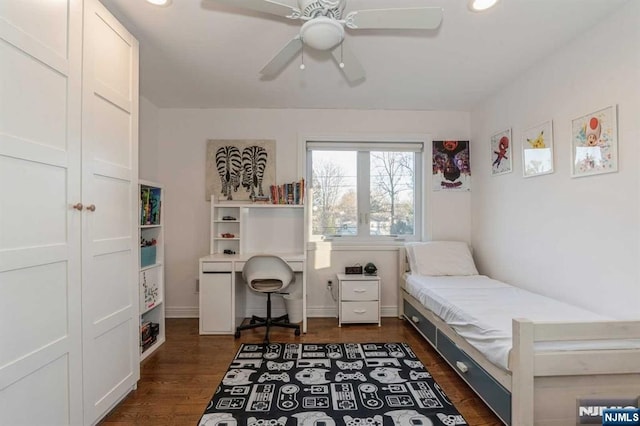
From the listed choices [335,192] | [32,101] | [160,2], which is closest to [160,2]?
[160,2]

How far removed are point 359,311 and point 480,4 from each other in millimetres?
2783

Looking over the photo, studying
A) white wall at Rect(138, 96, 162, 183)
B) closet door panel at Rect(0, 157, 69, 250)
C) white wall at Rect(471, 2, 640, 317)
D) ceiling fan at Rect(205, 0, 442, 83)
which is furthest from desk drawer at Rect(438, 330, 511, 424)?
white wall at Rect(138, 96, 162, 183)

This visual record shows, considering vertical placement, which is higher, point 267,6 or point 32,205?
point 267,6

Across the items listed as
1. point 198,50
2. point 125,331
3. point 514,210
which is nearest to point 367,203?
point 514,210

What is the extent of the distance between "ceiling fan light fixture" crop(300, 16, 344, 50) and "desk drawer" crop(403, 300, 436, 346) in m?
2.27

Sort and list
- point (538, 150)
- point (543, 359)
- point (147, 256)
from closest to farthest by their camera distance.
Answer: point (543, 359) < point (538, 150) < point (147, 256)

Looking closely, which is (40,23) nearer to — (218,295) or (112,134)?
(112,134)

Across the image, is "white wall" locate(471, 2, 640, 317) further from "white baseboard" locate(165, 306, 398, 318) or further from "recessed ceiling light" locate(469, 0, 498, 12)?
"white baseboard" locate(165, 306, 398, 318)

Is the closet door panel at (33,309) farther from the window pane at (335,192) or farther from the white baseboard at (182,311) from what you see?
the window pane at (335,192)

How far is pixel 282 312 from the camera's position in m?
3.69

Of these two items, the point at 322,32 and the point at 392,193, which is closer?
the point at 322,32

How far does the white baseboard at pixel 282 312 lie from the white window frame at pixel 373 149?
2.58ft

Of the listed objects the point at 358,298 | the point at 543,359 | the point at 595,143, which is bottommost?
the point at 358,298

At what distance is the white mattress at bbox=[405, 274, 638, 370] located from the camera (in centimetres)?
166
